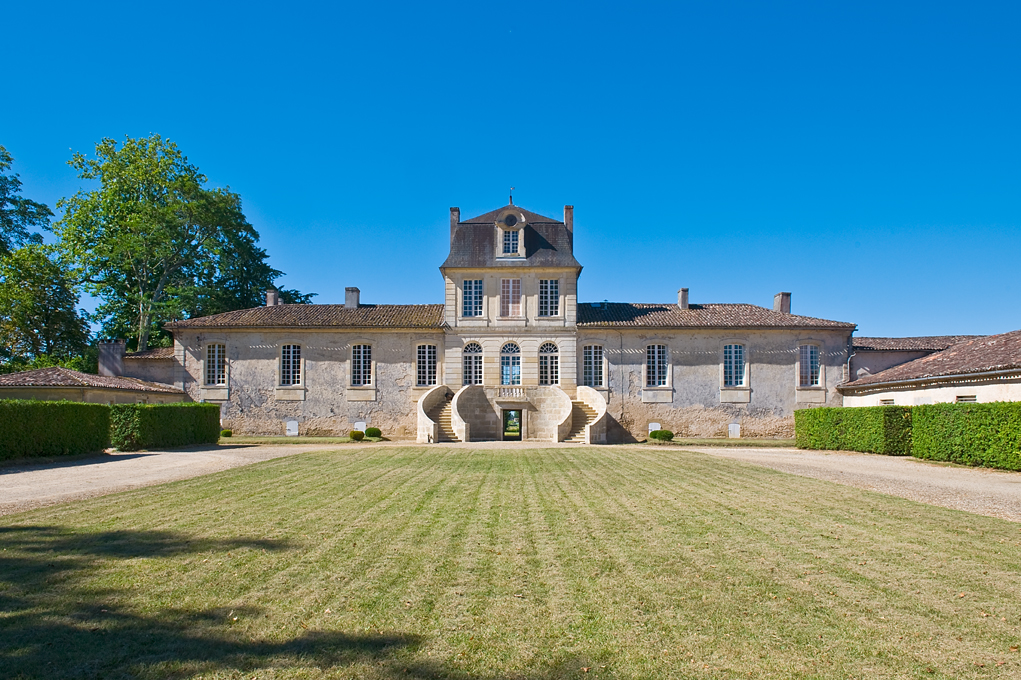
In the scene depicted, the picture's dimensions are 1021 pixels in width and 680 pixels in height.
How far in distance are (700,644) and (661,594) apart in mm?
940

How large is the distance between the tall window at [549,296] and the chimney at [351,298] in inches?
379

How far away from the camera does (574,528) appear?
737 centimetres

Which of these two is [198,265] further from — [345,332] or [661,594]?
[661,594]

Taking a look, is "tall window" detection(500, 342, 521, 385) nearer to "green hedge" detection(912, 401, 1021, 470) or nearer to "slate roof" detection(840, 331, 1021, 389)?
"slate roof" detection(840, 331, 1021, 389)

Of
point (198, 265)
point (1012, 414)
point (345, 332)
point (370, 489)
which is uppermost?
point (198, 265)

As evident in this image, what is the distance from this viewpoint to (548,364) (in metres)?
29.9

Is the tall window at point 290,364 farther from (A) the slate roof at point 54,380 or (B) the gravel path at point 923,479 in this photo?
(B) the gravel path at point 923,479

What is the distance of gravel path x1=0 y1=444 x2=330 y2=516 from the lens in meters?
10.1

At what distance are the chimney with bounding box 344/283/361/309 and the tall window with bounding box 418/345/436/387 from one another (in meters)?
4.82

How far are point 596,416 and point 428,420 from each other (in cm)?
736

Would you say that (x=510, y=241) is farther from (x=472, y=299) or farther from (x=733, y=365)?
(x=733, y=365)

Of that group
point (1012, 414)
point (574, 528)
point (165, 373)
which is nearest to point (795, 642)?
point (574, 528)

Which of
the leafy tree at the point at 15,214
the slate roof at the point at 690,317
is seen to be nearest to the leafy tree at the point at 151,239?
the leafy tree at the point at 15,214

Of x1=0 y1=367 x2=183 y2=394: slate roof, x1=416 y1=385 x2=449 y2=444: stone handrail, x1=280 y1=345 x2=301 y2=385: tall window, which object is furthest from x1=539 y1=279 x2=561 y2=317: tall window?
x1=0 y1=367 x2=183 y2=394: slate roof
